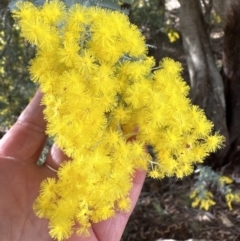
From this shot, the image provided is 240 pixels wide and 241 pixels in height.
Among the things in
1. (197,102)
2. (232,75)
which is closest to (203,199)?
(197,102)

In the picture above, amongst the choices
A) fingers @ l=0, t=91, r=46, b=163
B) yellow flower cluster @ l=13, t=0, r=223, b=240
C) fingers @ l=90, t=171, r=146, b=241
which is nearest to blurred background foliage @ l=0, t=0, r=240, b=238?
fingers @ l=0, t=91, r=46, b=163

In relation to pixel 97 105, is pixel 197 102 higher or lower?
lower

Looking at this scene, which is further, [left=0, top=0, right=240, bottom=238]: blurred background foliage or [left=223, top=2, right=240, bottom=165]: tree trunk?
[left=0, top=0, right=240, bottom=238]: blurred background foliage

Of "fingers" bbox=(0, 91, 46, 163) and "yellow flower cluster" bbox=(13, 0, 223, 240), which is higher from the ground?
"yellow flower cluster" bbox=(13, 0, 223, 240)

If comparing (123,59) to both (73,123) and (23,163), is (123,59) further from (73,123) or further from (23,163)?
(23,163)

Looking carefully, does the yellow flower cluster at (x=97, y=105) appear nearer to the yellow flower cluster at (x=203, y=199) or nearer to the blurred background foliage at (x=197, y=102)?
the blurred background foliage at (x=197, y=102)

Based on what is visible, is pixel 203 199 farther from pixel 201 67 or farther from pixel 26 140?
pixel 26 140

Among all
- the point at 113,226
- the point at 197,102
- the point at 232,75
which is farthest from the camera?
the point at 197,102

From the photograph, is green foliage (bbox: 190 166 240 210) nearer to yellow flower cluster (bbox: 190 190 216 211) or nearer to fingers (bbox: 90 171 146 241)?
yellow flower cluster (bbox: 190 190 216 211)
